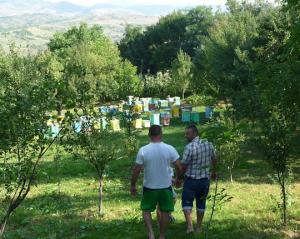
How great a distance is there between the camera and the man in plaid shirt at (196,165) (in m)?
6.65

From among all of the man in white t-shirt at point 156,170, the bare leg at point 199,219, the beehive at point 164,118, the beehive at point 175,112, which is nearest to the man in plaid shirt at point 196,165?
the bare leg at point 199,219

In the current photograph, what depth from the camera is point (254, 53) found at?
19.6 meters

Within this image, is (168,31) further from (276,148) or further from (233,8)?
(276,148)

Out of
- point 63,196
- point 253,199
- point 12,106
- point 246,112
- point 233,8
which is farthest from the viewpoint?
point 233,8

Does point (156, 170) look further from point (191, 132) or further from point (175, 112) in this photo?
point (175, 112)

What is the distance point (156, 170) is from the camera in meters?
6.25

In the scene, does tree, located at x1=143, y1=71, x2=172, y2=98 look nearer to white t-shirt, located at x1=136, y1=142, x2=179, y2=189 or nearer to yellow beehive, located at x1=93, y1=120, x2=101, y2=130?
yellow beehive, located at x1=93, y1=120, x2=101, y2=130

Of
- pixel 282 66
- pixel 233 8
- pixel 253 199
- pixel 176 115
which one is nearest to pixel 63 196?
pixel 253 199

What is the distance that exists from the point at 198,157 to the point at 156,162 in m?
0.76

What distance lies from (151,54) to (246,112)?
44.8 meters

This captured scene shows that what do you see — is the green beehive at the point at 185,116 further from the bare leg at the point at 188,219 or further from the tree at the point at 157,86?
the bare leg at the point at 188,219

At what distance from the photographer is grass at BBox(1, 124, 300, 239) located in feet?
24.6

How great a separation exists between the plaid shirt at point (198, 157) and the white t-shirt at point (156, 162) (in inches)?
16.2

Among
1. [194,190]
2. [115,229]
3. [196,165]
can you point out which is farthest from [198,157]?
[115,229]
